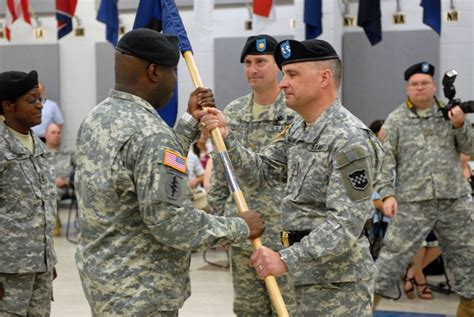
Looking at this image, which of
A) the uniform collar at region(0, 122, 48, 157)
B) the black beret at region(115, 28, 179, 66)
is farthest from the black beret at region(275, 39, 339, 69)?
the uniform collar at region(0, 122, 48, 157)

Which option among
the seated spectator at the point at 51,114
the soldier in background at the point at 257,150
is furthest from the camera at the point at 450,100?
the seated spectator at the point at 51,114

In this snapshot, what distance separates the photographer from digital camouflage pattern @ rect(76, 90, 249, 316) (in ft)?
7.98

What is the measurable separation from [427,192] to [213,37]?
5445 millimetres

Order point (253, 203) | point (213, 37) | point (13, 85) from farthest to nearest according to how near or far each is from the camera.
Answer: point (213, 37), point (253, 203), point (13, 85)

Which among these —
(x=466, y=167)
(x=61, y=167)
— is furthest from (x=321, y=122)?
(x=61, y=167)

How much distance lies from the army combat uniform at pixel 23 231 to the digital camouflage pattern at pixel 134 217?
1.08 meters

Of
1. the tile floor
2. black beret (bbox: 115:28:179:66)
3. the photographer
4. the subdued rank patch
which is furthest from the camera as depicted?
the tile floor

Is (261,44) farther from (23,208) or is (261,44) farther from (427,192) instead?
(427,192)

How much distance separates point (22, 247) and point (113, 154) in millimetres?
1360

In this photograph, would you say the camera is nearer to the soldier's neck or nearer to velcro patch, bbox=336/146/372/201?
the soldier's neck

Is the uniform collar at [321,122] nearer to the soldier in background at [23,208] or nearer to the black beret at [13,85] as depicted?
the soldier in background at [23,208]

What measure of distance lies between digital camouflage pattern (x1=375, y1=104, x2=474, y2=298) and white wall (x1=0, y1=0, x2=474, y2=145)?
2.93 metres

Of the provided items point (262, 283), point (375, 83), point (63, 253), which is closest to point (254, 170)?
point (262, 283)

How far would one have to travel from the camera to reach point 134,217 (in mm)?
2525
